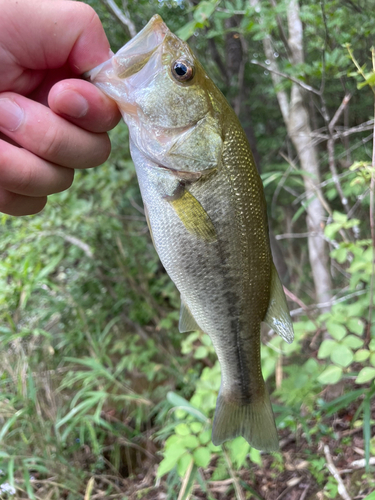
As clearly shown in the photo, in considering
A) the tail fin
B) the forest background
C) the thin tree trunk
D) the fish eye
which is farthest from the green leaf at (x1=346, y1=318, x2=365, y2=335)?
the fish eye

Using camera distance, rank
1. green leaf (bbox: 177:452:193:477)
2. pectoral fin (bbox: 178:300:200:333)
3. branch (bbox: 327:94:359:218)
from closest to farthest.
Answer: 1. pectoral fin (bbox: 178:300:200:333)
2. green leaf (bbox: 177:452:193:477)
3. branch (bbox: 327:94:359:218)

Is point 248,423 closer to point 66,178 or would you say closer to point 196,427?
point 196,427

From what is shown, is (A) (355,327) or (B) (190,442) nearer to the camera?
(B) (190,442)

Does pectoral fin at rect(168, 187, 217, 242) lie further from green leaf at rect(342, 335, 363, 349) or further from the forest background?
green leaf at rect(342, 335, 363, 349)

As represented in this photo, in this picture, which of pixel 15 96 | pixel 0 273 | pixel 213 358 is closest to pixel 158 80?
pixel 15 96

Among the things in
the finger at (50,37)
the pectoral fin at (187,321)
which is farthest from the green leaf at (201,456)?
the finger at (50,37)

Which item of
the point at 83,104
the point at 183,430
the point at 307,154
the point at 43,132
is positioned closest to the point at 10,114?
the point at 43,132
